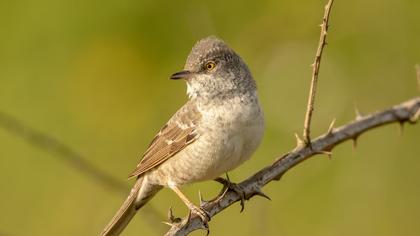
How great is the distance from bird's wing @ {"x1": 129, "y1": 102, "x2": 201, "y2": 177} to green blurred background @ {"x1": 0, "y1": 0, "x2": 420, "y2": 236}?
1.34m

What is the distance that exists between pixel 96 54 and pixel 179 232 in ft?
17.6

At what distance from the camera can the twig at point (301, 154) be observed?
4707mm

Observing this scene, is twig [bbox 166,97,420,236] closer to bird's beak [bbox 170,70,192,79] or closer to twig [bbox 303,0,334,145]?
twig [bbox 303,0,334,145]

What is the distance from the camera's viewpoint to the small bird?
5082 mm

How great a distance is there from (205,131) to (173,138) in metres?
0.40

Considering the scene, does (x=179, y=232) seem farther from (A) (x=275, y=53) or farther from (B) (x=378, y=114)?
(A) (x=275, y=53)

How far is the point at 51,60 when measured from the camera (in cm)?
940

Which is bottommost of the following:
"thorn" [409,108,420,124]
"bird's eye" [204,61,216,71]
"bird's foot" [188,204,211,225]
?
"bird's foot" [188,204,211,225]

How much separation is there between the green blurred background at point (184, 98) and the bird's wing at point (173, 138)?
1.34m

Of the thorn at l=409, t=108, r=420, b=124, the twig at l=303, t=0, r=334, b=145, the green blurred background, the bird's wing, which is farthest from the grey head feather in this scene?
the green blurred background

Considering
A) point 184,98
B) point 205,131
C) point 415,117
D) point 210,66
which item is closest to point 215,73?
point 210,66

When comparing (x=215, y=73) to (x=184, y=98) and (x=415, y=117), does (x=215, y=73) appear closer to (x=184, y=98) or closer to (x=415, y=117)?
(x=415, y=117)

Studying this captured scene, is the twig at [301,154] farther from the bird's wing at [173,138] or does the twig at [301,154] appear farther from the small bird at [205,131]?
the bird's wing at [173,138]

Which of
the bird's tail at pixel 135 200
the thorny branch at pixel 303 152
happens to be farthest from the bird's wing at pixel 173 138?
the thorny branch at pixel 303 152
